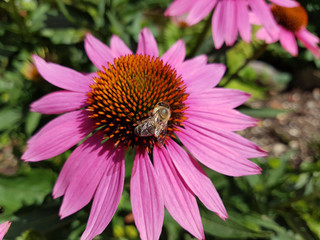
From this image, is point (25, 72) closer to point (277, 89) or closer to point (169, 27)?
point (169, 27)

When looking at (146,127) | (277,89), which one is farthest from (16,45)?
(277,89)

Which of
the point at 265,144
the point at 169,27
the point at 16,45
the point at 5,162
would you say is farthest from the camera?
the point at 169,27

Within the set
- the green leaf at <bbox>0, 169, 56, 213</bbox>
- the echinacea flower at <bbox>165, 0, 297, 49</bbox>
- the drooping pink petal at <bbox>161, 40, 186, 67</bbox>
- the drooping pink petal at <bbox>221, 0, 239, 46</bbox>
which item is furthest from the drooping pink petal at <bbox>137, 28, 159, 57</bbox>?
the green leaf at <bbox>0, 169, 56, 213</bbox>

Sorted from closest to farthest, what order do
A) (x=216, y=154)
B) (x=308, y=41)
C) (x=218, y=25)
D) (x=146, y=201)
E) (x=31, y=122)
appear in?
(x=146, y=201)
(x=216, y=154)
(x=218, y=25)
(x=31, y=122)
(x=308, y=41)

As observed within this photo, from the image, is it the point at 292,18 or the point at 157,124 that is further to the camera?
the point at 292,18

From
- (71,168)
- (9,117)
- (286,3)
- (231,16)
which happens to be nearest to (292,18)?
(286,3)

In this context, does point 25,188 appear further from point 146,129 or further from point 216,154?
point 216,154
